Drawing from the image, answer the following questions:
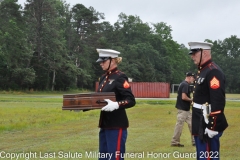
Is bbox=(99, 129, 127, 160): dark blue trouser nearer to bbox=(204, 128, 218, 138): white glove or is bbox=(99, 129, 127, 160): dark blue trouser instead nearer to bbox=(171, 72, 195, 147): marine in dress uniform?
bbox=(204, 128, 218, 138): white glove

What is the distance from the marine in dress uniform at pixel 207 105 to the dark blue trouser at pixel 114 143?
3.45 ft

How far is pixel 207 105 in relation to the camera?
6.84 meters

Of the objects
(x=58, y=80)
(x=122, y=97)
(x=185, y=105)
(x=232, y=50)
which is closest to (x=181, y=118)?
(x=185, y=105)

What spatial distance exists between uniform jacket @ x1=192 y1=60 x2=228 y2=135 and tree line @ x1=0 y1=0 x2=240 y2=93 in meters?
67.0

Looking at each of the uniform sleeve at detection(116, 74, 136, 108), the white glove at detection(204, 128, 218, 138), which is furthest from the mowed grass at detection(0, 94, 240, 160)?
the white glove at detection(204, 128, 218, 138)

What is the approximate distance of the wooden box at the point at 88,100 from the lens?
23.4 feet

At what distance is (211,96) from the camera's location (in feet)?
22.0

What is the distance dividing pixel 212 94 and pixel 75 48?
90687mm

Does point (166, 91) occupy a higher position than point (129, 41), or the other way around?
point (129, 41)

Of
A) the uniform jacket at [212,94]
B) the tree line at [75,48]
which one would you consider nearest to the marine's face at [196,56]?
the uniform jacket at [212,94]

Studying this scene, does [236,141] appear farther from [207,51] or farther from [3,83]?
[3,83]

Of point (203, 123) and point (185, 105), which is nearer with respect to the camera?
point (203, 123)

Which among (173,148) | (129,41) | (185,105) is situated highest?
(129,41)

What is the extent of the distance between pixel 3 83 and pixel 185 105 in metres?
65.2
